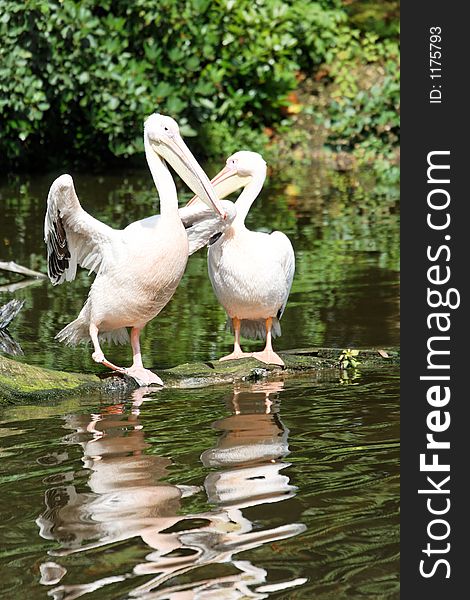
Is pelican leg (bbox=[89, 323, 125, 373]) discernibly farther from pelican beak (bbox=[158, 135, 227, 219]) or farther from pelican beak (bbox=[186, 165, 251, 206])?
pelican beak (bbox=[186, 165, 251, 206])

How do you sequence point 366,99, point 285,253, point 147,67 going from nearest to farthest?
1. point 285,253
2. point 147,67
3. point 366,99

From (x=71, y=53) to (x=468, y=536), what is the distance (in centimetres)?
1179

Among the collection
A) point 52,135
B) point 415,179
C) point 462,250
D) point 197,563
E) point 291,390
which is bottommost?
point 197,563

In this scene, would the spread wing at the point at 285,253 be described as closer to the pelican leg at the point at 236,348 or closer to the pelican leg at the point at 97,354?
the pelican leg at the point at 236,348

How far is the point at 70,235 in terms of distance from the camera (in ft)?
19.9

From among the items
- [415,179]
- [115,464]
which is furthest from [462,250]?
[115,464]

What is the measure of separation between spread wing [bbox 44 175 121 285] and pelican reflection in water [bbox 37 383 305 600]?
3.04ft

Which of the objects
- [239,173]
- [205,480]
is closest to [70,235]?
[239,173]

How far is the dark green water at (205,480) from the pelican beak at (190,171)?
93 cm

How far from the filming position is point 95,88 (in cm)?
1501

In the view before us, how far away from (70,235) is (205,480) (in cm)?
195

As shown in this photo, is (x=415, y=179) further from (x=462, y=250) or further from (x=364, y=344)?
(x=364, y=344)

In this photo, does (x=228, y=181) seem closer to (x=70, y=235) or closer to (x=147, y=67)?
(x=70, y=235)

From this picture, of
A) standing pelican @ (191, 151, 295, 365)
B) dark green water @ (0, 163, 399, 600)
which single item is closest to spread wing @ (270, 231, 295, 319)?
standing pelican @ (191, 151, 295, 365)
